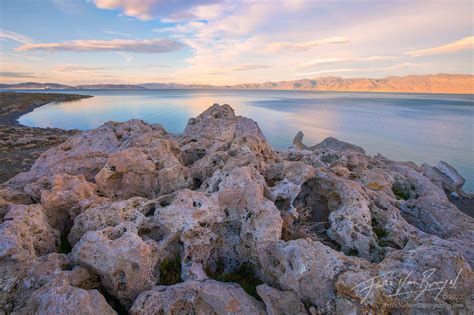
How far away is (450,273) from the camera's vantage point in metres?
5.17

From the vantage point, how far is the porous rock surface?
519cm

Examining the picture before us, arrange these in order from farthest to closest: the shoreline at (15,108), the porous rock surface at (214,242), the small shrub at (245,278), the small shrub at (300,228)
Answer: the shoreline at (15,108) < the small shrub at (300,228) < the small shrub at (245,278) < the porous rock surface at (214,242)

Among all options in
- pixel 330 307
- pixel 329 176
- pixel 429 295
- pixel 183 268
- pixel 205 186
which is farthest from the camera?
pixel 329 176

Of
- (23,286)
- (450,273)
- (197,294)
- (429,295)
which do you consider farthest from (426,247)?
(23,286)

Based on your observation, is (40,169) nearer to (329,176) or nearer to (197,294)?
(197,294)

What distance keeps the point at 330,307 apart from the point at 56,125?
62.1 metres

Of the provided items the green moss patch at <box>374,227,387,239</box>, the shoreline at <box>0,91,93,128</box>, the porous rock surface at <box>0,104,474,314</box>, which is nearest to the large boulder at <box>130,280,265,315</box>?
the porous rock surface at <box>0,104,474,314</box>

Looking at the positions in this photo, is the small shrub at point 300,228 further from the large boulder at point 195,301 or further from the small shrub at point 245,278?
the large boulder at point 195,301

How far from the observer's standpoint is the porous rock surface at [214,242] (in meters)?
5.19

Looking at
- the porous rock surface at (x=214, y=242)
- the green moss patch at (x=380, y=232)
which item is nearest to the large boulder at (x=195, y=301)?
the porous rock surface at (x=214, y=242)

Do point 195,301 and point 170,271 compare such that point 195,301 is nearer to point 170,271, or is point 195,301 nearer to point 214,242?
point 170,271

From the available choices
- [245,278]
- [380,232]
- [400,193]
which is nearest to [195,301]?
[245,278]

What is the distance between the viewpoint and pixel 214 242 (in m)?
7.17

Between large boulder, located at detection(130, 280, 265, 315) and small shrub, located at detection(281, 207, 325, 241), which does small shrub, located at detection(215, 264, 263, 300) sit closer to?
large boulder, located at detection(130, 280, 265, 315)
